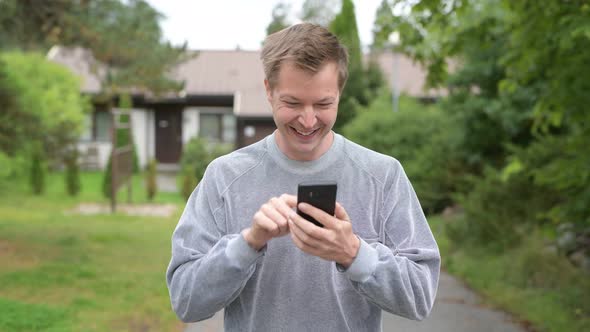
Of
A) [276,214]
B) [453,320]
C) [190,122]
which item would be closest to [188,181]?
[190,122]

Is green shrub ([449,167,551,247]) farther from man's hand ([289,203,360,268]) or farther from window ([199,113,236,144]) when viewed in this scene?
window ([199,113,236,144])

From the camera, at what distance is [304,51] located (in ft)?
5.72

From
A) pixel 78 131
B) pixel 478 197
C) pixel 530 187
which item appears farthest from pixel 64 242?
pixel 78 131

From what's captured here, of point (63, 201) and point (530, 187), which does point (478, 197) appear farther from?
point (63, 201)

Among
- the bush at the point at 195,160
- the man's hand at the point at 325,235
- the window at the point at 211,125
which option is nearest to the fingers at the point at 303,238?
the man's hand at the point at 325,235

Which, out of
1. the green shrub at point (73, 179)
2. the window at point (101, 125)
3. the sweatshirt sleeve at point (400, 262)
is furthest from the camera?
the window at point (101, 125)

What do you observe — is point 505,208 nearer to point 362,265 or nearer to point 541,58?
point 541,58

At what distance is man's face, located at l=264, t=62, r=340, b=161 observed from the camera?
1765 millimetres

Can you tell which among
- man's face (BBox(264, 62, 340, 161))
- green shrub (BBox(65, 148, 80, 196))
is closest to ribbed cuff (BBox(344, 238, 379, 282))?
man's face (BBox(264, 62, 340, 161))

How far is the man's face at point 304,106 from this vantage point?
1.76 meters

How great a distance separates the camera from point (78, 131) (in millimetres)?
22359

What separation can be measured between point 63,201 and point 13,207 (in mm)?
1774

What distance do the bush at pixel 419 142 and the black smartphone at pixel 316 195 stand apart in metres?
11.2

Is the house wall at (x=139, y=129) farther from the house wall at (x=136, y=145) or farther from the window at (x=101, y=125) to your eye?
the window at (x=101, y=125)
